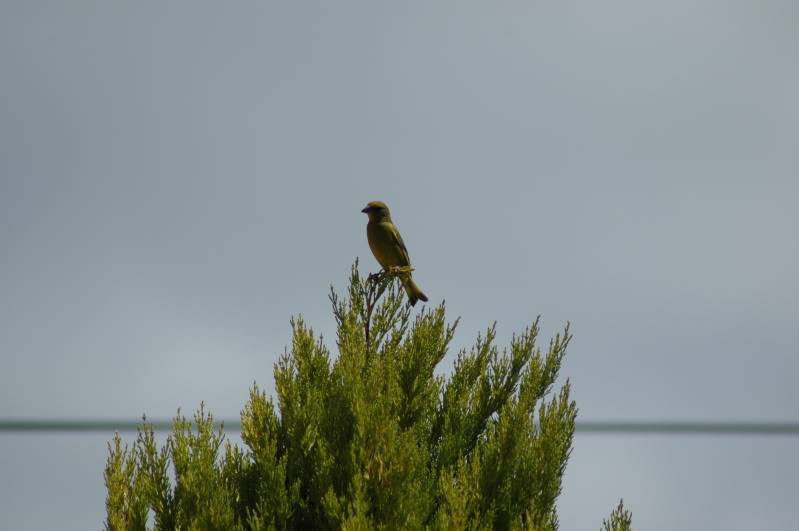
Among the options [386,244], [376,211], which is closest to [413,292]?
[386,244]

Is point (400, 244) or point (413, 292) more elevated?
point (400, 244)

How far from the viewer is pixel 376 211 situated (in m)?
9.01

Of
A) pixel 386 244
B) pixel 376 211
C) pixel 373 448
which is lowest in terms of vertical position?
pixel 373 448

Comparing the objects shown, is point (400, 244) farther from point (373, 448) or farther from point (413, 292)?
point (373, 448)

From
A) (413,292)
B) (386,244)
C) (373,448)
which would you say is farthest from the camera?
(386,244)

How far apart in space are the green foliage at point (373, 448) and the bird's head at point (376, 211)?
204cm

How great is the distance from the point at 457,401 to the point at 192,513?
210cm

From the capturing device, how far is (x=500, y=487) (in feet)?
20.1

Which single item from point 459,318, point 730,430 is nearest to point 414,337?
point 459,318

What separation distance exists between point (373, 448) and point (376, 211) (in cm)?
373

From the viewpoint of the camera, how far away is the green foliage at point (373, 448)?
18.4 feet

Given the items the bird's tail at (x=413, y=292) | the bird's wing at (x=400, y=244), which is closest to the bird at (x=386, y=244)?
the bird's wing at (x=400, y=244)

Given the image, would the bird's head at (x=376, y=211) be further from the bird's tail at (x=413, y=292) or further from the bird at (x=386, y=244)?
the bird's tail at (x=413, y=292)

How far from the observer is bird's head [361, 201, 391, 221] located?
8.99 metres
